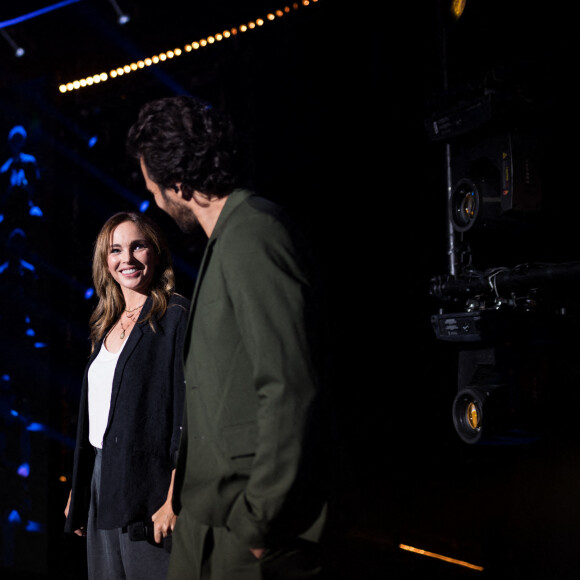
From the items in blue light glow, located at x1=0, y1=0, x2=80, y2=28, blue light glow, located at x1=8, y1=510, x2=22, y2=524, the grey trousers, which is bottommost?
blue light glow, located at x1=8, y1=510, x2=22, y2=524

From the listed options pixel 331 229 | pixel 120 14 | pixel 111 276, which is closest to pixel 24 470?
pixel 111 276

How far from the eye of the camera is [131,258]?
2.26 metres

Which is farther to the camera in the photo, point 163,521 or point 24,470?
point 24,470

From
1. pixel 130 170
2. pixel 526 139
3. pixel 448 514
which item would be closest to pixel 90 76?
pixel 130 170

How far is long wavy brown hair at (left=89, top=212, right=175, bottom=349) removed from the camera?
2.32m

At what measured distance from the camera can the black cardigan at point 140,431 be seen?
1.97 meters

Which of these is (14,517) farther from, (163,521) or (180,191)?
(180,191)

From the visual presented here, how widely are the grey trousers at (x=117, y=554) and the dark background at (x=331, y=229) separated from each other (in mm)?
1683

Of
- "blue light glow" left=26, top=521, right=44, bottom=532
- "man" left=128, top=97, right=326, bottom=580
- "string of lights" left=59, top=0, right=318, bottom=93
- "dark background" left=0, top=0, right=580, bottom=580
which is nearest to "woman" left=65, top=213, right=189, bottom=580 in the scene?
"man" left=128, top=97, right=326, bottom=580

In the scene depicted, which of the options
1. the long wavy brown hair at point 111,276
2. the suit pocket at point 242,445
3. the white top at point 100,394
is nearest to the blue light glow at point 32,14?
the long wavy brown hair at point 111,276

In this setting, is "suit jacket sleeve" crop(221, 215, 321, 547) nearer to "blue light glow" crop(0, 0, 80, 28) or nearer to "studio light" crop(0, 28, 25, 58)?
"blue light glow" crop(0, 0, 80, 28)

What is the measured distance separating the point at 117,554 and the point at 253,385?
1.13 metres

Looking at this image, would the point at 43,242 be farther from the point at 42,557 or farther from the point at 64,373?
the point at 42,557

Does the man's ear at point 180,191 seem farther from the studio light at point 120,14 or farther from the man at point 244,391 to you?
the studio light at point 120,14
